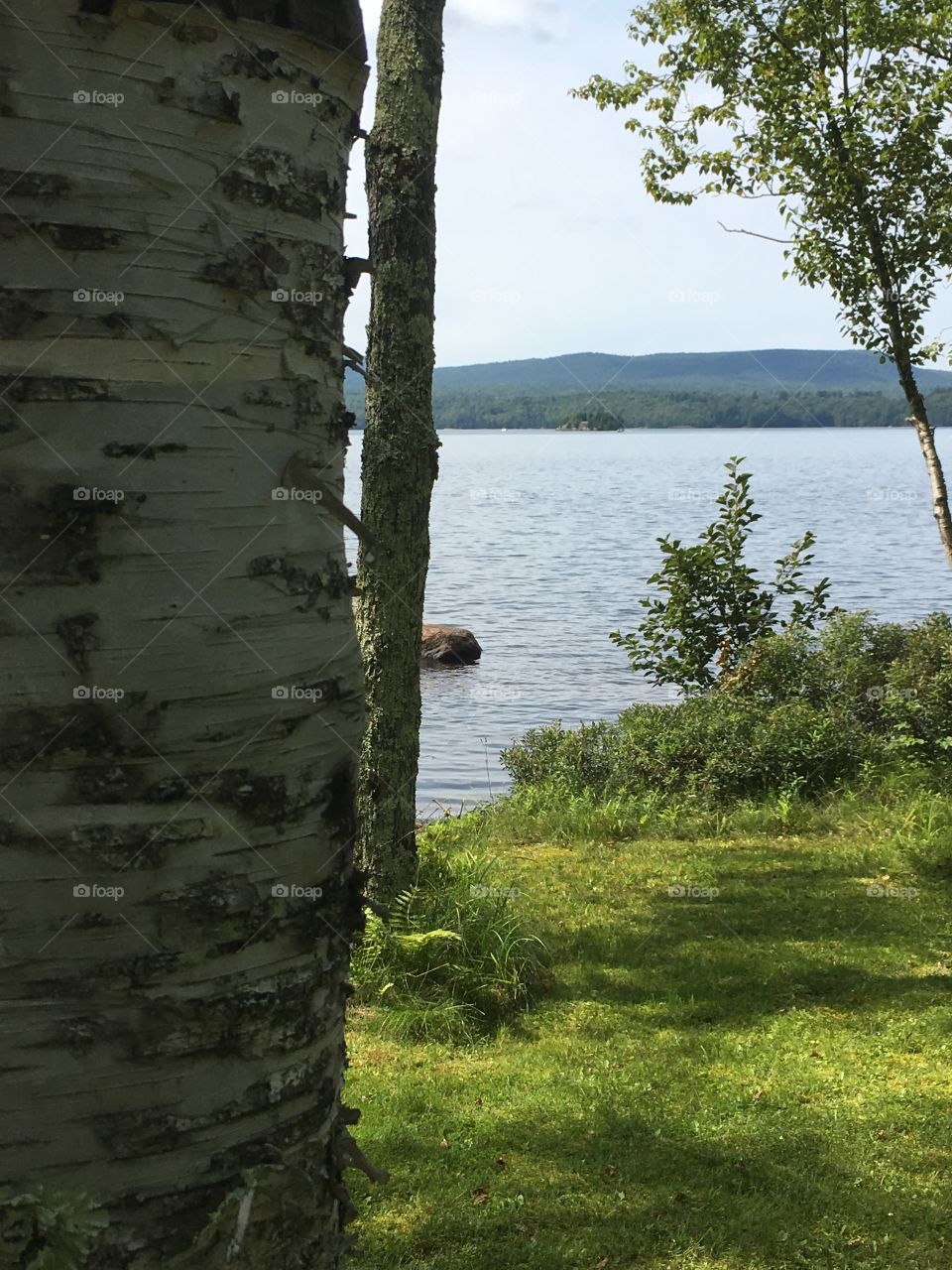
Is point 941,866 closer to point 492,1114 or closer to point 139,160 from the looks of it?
point 492,1114

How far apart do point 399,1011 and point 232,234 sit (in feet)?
16.9

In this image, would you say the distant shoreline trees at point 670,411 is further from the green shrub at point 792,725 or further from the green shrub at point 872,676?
the green shrub at point 792,725

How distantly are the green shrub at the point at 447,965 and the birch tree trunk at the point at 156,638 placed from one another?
439cm

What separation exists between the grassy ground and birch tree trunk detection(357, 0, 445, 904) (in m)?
1.31

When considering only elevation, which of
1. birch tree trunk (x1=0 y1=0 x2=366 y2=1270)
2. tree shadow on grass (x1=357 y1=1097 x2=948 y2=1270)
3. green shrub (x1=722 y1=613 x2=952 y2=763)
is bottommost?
tree shadow on grass (x1=357 y1=1097 x2=948 y2=1270)

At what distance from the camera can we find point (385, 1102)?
533 centimetres

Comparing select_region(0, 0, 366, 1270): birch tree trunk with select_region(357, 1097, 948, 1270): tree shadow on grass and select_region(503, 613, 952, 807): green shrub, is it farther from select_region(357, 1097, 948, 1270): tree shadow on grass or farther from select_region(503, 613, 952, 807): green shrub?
select_region(503, 613, 952, 807): green shrub

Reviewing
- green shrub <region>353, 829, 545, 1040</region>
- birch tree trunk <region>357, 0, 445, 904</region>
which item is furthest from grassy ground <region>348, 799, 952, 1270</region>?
birch tree trunk <region>357, 0, 445, 904</region>

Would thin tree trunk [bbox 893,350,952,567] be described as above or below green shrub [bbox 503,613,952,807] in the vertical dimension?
above

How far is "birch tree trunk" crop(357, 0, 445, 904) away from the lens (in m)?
6.84

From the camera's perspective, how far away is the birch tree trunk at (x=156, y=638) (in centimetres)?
170

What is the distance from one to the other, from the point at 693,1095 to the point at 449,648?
19120 mm

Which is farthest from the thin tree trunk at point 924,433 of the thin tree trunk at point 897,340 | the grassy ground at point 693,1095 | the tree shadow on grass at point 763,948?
the tree shadow on grass at point 763,948

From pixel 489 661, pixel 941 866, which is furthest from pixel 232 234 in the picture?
pixel 489 661
